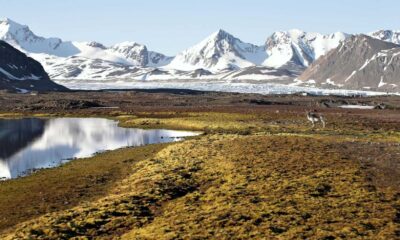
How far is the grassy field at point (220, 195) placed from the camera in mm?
23484

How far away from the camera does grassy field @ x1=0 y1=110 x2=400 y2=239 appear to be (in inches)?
925

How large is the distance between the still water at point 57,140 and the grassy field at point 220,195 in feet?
15.7

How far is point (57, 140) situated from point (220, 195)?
43.1 metres

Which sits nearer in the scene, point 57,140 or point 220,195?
point 220,195

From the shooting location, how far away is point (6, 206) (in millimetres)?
30422

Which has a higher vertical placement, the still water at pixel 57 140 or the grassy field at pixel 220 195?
the grassy field at pixel 220 195

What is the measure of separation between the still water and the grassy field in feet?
15.7

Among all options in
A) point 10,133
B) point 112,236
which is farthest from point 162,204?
point 10,133

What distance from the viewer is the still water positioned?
49.3 meters

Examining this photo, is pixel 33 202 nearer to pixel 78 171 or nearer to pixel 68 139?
pixel 78 171

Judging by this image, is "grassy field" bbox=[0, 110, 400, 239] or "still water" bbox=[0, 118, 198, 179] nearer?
"grassy field" bbox=[0, 110, 400, 239]

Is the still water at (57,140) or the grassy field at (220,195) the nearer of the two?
the grassy field at (220,195)

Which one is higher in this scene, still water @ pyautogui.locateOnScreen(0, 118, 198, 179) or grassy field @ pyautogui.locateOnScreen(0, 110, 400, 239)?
grassy field @ pyautogui.locateOnScreen(0, 110, 400, 239)

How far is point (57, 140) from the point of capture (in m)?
67.8
